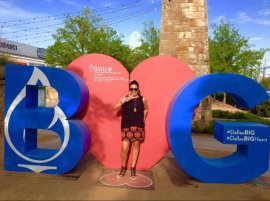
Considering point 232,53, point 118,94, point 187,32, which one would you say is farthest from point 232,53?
point 118,94

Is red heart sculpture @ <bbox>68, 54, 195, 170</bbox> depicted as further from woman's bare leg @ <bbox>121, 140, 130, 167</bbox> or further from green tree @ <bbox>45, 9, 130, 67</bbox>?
green tree @ <bbox>45, 9, 130, 67</bbox>

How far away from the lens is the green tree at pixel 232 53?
22.6 m

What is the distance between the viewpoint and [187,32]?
38.2 feet

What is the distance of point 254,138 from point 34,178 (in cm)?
422

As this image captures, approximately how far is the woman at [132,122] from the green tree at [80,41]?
53.4 feet

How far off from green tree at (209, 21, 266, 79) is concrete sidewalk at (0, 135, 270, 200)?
59.8ft

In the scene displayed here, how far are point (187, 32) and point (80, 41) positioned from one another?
1147 cm

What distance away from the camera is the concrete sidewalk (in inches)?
170

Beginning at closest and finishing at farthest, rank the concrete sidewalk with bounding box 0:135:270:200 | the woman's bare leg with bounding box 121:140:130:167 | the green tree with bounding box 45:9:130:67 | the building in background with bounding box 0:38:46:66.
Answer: the concrete sidewalk with bounding box 0:135:270:200, the woman's bare leg with bounding box 121:140:130:167, the green tree with bounding box 45:9:130:67, the building in background with bounding box 0:38:46:66

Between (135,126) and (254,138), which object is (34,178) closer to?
(135,126)

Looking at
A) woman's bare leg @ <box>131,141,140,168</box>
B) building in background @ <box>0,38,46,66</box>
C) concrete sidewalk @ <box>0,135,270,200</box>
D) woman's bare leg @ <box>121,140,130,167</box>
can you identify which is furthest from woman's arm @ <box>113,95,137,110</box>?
building in background @ <box>0,38,46,66</box>

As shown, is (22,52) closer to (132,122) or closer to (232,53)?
(232,53)

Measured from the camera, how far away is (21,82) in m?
5.37

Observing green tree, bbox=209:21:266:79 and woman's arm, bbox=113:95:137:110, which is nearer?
woman's arm, bbox=113:95:137:110
